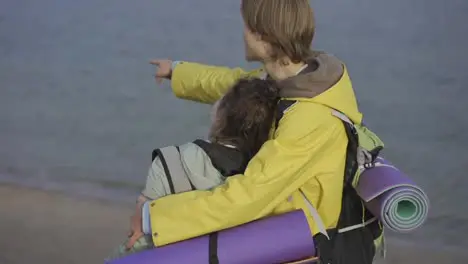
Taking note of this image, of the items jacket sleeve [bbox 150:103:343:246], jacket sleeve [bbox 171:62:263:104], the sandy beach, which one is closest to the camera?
jacket sleeve [bbox 150:103:343:246]

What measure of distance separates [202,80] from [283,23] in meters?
0.51

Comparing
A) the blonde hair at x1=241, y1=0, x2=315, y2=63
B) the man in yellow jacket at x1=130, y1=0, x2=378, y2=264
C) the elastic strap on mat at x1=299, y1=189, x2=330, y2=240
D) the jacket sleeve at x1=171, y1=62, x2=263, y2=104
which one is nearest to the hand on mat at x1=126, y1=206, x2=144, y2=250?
the man in yellow jacket at x1=130, y1=0, x2=378, y2=264

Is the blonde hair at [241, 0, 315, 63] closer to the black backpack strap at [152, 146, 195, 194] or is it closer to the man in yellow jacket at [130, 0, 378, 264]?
the man in yellow jacket at [130, 0, 378, 264]

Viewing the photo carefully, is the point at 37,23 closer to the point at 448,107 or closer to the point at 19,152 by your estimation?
the point at 19,152

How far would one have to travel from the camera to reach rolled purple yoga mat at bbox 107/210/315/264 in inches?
65.4

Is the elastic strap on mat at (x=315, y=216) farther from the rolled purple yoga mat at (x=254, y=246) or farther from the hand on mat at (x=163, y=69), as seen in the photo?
the hand on mat at (x=163, y=69)

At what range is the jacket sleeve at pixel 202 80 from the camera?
2.23 meters

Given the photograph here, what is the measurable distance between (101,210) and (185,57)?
6.22 feet

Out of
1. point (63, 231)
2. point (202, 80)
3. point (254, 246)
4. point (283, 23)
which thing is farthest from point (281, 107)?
point (63, 231)

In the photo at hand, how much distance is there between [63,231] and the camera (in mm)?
3668

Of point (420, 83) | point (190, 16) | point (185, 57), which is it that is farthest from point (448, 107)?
point (190, 16)

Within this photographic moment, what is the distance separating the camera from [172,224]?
1.67m

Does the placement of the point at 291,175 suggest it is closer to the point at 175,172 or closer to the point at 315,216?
the point at 315,216

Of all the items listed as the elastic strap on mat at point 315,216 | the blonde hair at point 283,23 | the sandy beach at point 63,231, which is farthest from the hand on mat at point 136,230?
the sandy beach at point 63,231
